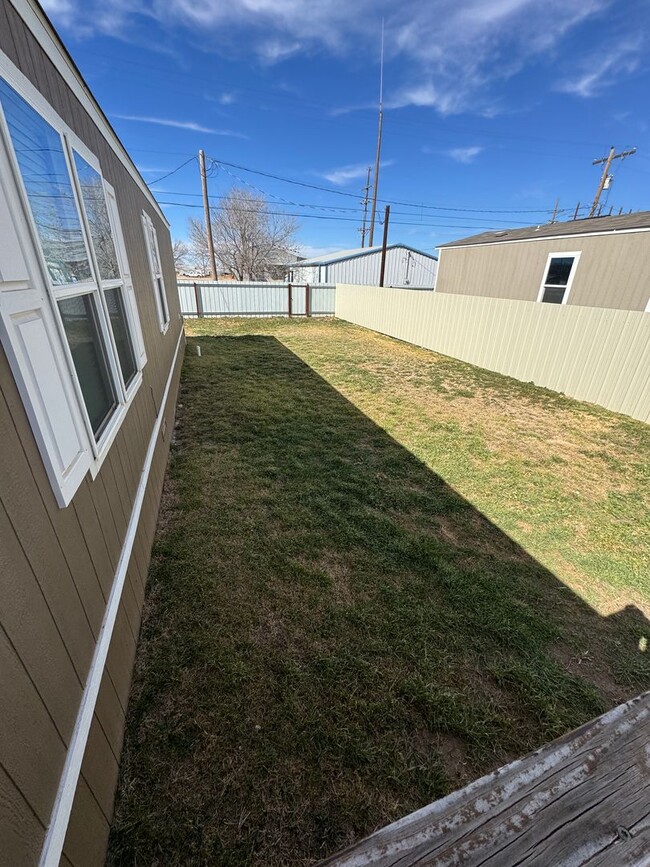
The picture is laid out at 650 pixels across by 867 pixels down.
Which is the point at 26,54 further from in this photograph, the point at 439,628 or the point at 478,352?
the point at 478,352

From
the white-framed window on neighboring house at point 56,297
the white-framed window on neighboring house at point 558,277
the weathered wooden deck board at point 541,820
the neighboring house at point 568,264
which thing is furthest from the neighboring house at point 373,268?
the weathered wooden deck board at point 541,820

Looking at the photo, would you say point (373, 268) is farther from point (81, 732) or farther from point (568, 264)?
point (81, 732)

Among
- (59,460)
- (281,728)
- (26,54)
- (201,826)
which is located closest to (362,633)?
Answer: (281,728)

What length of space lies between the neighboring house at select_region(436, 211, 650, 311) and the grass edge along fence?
5395mm

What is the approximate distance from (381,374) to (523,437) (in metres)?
3.19

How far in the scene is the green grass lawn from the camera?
4.58ft

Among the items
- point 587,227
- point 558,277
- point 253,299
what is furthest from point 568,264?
point 253,299

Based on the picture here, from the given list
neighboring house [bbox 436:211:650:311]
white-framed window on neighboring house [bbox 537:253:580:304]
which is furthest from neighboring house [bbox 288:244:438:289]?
white-framed window on neighboring house [bbox 537:253:580:304]

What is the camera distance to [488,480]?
368 centimetres

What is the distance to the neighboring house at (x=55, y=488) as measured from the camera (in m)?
0.82

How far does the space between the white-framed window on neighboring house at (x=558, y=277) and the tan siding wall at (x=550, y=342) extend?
328cm

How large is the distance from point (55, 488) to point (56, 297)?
64 cm

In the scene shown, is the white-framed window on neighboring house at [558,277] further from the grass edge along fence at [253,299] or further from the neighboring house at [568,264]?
the grass edge along fence at [253,299]

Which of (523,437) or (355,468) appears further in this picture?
(523,437)
